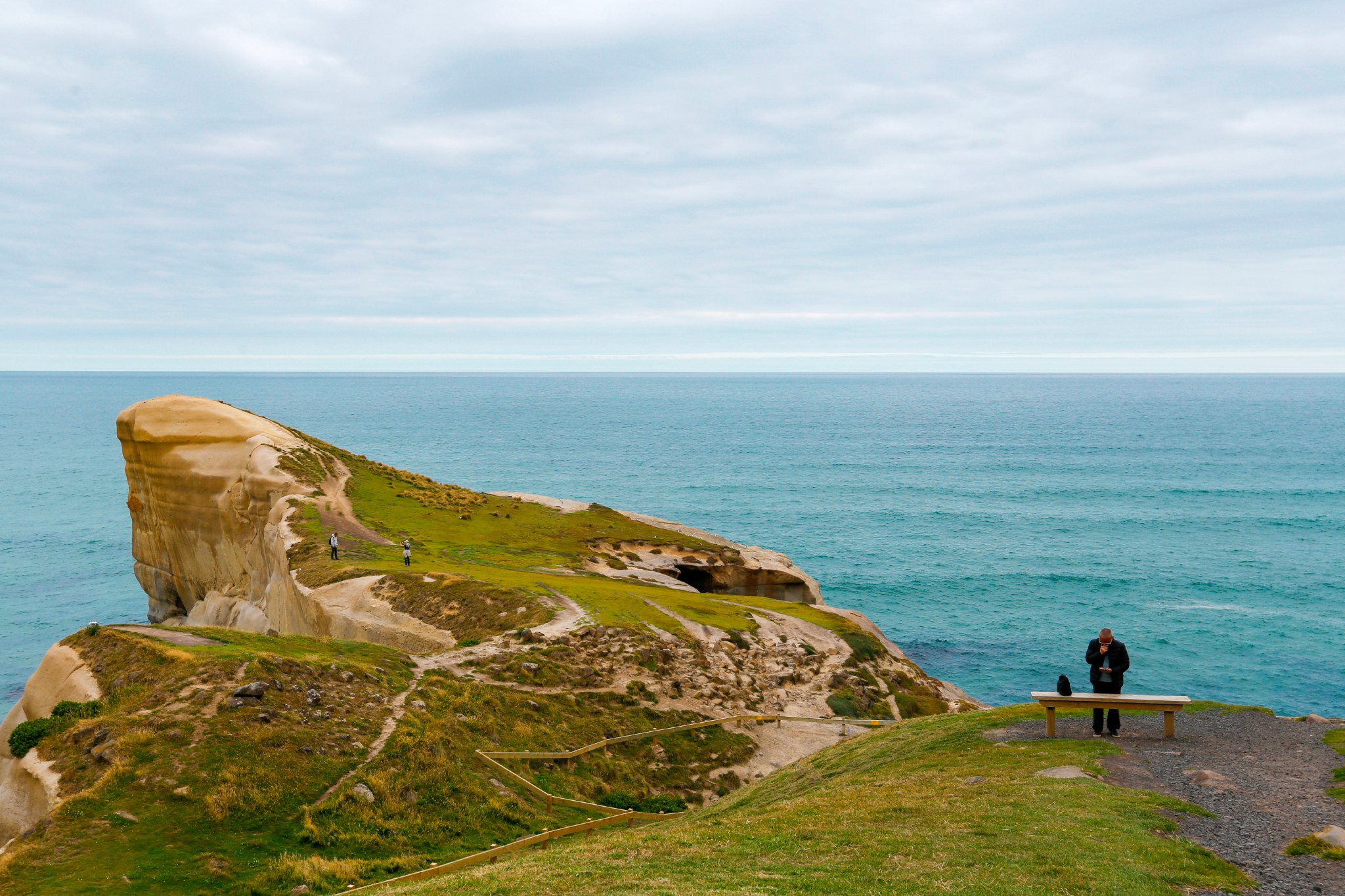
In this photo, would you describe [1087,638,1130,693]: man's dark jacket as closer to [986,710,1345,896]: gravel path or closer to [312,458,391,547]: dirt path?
[986,710,1345,896]: gravel path

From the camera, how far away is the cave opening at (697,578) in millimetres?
58844

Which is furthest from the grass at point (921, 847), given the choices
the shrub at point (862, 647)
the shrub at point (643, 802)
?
the shrub at point (862, 647)

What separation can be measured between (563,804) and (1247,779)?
17.6m

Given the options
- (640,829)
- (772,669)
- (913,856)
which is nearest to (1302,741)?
(913,856)

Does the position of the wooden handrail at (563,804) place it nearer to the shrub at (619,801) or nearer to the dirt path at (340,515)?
the shrub at (619,801)

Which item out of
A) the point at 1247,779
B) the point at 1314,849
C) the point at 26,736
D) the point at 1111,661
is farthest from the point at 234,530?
the point at 1314,849

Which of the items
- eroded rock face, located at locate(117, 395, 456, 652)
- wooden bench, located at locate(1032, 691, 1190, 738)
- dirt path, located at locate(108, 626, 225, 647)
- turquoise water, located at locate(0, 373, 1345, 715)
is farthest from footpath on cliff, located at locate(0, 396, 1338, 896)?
turquoise water, located at locate(0, 373, 1345, 715)

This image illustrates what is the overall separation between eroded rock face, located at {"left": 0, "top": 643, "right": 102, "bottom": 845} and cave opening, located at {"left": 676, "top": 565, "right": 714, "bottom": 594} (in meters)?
36.8

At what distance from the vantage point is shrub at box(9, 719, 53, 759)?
904 inches

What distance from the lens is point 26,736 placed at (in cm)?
2311

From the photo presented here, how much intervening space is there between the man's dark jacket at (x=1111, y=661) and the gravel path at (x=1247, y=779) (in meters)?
1.48

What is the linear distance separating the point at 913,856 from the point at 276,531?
4729 centimetres

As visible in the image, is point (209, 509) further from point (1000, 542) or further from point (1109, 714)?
point (1000, 542)

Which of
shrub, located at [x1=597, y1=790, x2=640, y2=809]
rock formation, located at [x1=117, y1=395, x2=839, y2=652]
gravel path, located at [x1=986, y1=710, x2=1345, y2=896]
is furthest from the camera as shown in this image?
rock formation, located at [x1=117, y1=395, x2=839, y2=652]
